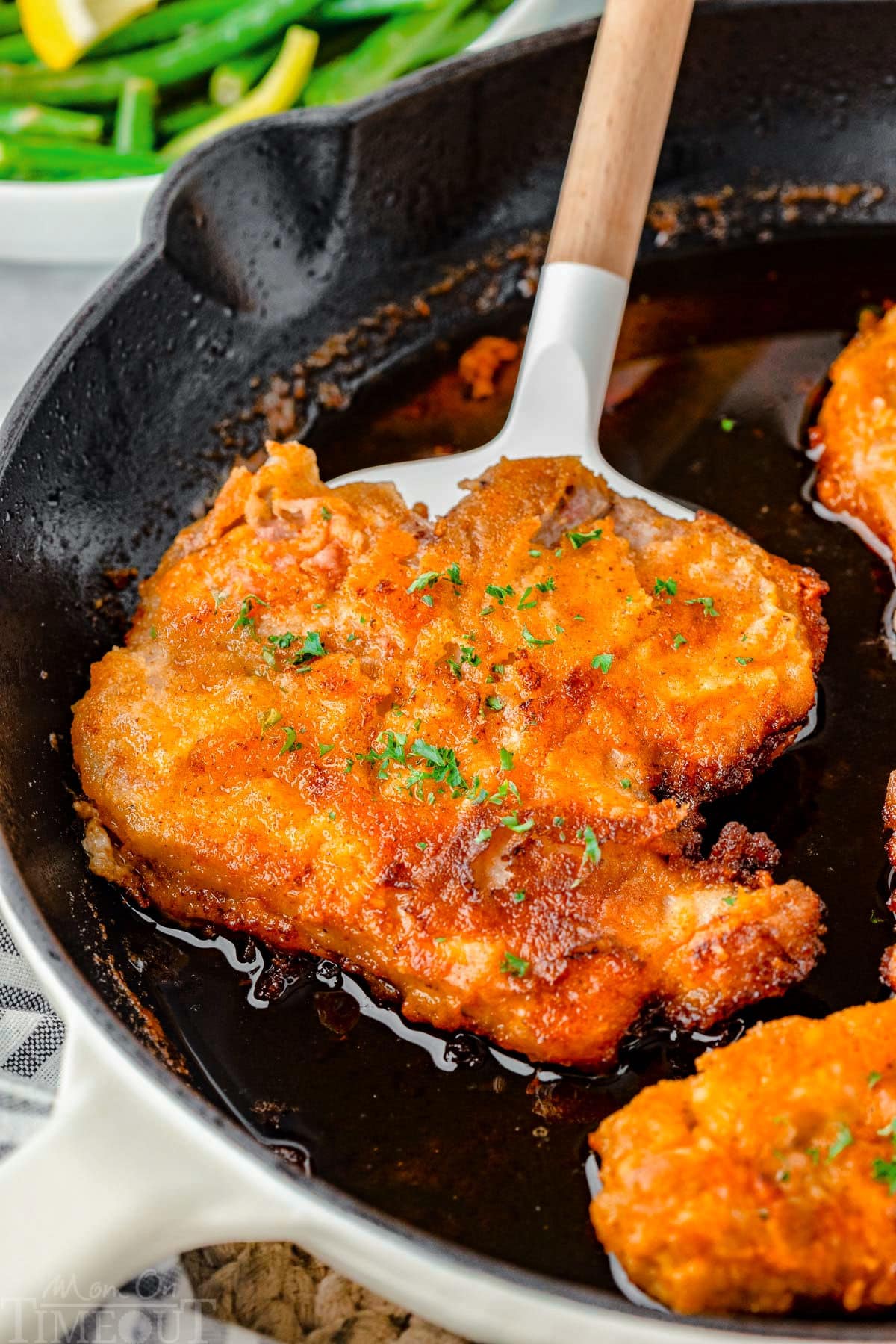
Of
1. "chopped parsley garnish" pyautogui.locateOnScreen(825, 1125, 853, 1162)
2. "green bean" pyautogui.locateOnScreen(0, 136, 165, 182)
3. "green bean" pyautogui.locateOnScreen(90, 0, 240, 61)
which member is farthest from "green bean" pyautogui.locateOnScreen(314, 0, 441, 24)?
"chopped parsley garnish" pyautogui.locateOnScreen(825, 1125, 853, 1162)

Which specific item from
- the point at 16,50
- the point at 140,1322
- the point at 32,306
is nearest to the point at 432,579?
the point at 140,1322

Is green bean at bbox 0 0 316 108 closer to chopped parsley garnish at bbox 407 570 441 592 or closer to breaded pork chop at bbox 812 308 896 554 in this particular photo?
breaded pork chop at bbox 812 308 896 554

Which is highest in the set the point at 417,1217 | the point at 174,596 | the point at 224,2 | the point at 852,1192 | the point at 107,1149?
the point at 224,2

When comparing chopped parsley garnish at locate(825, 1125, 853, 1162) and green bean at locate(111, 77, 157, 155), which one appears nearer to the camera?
chopped parsley garnish at locate(825, 1125, 853, 1162)

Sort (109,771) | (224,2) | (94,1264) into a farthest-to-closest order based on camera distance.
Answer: (224,2)
(109,771)
(94,1264)

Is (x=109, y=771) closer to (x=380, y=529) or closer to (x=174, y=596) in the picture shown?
(x=174, y=596)

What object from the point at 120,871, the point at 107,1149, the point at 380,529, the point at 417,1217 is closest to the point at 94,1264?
the point at 107,1149

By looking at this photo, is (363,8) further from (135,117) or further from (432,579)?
(432,579)
